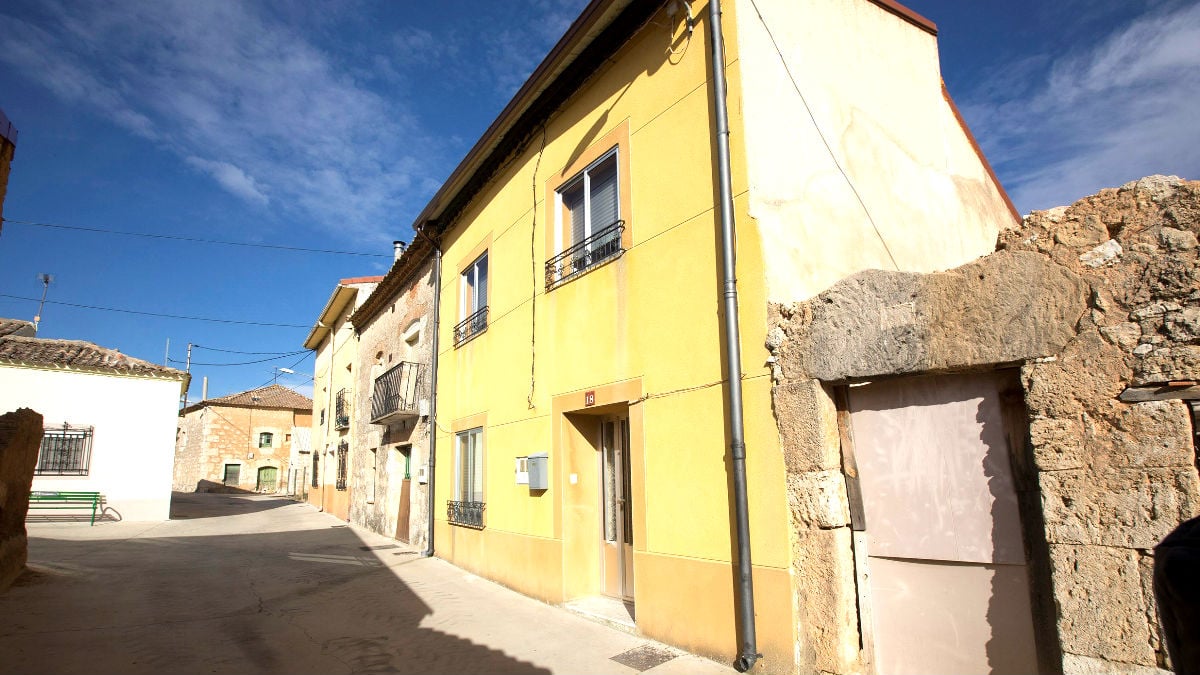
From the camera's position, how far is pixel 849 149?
625 centimetres

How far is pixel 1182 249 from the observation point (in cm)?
319

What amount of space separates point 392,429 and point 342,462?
6.39m

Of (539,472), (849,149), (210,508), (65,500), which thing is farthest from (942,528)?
(210,508)

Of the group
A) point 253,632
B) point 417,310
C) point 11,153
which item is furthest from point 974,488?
point 417,310

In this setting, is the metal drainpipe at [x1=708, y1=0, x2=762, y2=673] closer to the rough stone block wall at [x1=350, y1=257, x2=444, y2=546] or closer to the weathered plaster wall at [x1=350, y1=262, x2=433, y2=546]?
the rough stone block wall at [x1=350, y1=257, x2=444, y2=546]

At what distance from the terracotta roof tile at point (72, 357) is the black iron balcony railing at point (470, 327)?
38.3 ft

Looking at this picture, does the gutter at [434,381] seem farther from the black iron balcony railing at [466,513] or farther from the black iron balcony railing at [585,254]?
the black iron balcony railing at [585,254]

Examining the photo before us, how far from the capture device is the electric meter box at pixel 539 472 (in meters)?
7.45

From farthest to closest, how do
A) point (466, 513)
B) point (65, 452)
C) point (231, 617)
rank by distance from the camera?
point (65, 452), point (466, 513), point (231, 617)

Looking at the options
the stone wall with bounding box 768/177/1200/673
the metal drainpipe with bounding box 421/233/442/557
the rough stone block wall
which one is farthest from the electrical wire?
the rough stone block wall

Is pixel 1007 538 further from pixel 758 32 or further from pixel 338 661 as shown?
pixel 338 661

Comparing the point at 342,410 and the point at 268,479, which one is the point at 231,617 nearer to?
the point at 342,410

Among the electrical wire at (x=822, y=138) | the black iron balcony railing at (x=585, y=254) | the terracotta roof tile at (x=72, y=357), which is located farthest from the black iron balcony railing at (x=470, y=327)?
the terracotta roof tile at (x=72, y=357)

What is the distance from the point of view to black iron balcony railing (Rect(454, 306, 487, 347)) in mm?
9895
